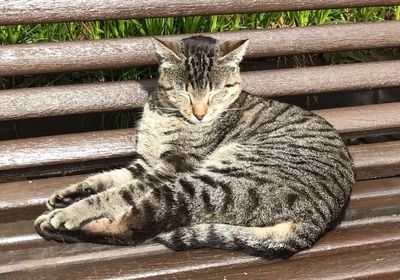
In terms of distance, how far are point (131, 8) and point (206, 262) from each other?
110cm

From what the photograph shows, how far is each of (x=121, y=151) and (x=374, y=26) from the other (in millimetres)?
1268

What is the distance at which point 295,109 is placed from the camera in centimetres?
265

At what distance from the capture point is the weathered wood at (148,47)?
2438 millimetres

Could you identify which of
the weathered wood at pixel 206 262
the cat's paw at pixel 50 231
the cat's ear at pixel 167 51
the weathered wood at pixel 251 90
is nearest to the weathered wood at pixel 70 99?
the weathered wood at pixel 251 90

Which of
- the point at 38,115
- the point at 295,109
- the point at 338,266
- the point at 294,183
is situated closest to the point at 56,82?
the point at 38,115

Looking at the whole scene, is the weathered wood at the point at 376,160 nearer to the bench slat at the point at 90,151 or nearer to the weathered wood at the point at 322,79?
the bench slat at the point at 90,151

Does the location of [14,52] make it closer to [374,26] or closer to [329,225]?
[329,225]

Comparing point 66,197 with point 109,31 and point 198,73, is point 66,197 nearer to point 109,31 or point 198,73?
point 198,73

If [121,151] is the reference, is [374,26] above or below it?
above

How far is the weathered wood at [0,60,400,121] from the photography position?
8.11 ft

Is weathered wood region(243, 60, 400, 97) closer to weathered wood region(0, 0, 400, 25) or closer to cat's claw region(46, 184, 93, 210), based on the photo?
weathered wood region(0, 0, 400, 25)

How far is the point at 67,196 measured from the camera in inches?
92.4

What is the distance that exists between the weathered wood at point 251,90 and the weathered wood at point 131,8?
0.28 m

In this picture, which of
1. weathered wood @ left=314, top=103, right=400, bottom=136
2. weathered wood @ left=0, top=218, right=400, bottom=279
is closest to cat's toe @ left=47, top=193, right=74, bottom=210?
weathered wood @ left=0, top=218, right=400, bottom=279
